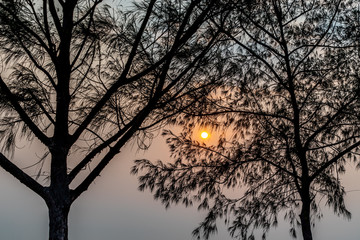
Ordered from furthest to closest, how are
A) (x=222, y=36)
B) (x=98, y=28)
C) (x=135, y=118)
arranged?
(x=222, y=36) < (x=98, y=28) < (x=135, y=118)

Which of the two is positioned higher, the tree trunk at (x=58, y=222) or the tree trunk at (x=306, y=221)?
the tree trunk at (x=306, y=221)

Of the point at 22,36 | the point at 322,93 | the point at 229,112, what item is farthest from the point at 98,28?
the point at 322,93

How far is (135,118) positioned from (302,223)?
2869 mm

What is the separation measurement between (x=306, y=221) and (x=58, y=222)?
11.2 feet

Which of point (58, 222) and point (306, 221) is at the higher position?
point (306, 221)

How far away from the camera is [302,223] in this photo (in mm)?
7234

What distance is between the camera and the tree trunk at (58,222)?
5.50 meters

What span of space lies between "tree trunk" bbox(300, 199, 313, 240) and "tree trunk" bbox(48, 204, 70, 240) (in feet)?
10.8

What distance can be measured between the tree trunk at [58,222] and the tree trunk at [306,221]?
3.28 m

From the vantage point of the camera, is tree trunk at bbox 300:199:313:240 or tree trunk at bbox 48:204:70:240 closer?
tree trunk at bbox 48:204:70:240

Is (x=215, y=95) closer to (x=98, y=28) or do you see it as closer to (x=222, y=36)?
(x=222, y=36)

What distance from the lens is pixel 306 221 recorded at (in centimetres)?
721

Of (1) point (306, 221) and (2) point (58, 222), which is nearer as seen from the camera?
(2) point (58, 222)

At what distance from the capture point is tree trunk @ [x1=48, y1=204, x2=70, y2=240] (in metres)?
5.50
